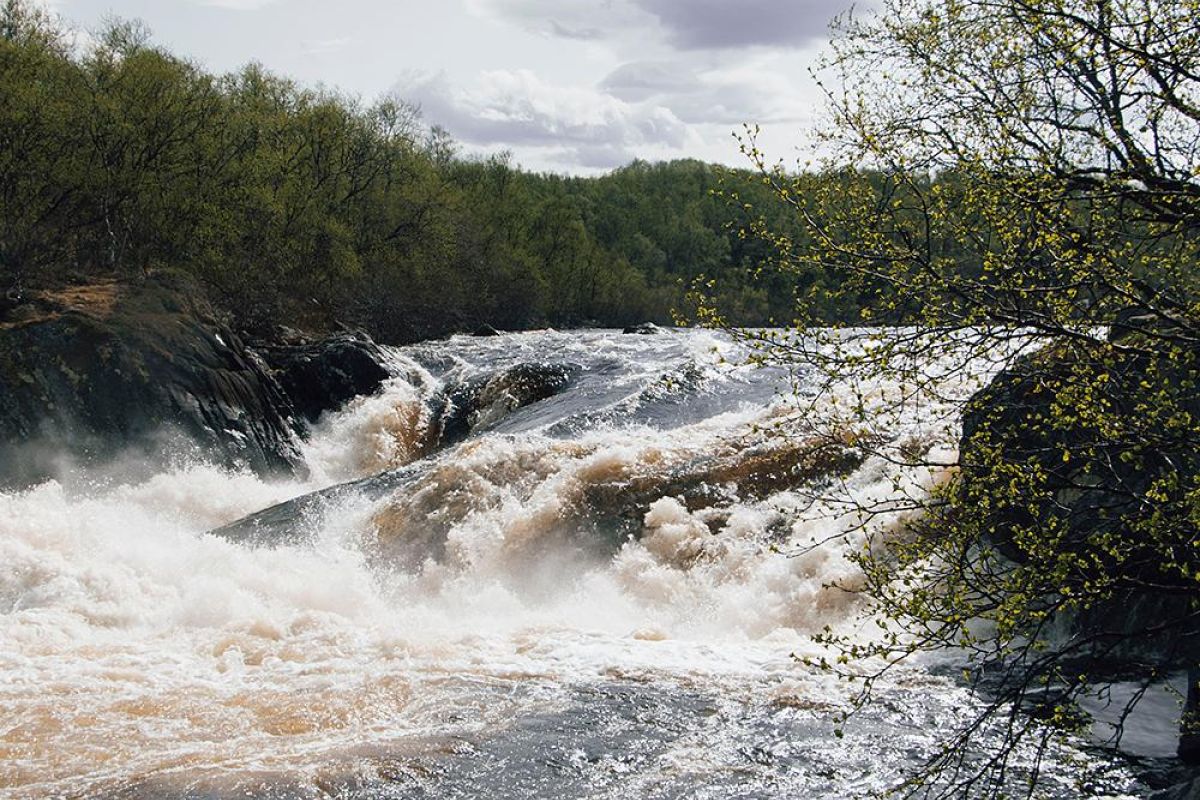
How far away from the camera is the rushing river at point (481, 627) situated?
23.2 feet

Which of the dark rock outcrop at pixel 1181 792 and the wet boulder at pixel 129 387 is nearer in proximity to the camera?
the dark rock outcrop at pixel 1181 792

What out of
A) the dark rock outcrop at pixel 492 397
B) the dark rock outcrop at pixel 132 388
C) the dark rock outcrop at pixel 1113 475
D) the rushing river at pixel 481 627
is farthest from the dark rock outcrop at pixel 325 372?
the dark rock outcrop at pixel 1113 475

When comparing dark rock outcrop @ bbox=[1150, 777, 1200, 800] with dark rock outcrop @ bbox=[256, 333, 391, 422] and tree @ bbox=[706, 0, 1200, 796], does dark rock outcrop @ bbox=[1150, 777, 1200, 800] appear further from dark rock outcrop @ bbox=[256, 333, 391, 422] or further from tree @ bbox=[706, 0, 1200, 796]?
dark rock outcrop @ bbox=[256, 333, 391, 422]

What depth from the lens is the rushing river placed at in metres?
7.08

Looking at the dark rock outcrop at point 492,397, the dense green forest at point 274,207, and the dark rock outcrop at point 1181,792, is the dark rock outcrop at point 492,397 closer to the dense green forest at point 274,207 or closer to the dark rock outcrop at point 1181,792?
the dense green forest at point 274,207

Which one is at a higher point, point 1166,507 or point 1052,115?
point 1052,115

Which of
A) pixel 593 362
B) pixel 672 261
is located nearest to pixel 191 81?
pixel 593 362

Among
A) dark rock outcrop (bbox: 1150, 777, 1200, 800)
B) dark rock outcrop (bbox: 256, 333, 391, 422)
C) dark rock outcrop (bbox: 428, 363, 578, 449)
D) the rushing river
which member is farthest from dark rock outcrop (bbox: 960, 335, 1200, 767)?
dark rock outcrop (bbox: 256, 333, 391, 422)

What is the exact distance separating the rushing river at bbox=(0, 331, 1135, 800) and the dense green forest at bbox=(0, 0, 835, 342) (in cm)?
343

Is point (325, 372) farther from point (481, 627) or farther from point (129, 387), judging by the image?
point (481, 627)

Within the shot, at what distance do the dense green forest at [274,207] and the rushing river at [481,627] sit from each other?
343 cm

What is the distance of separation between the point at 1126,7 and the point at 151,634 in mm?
9674

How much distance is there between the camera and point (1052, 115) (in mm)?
5434

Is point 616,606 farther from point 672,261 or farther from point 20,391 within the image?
point 672,261
